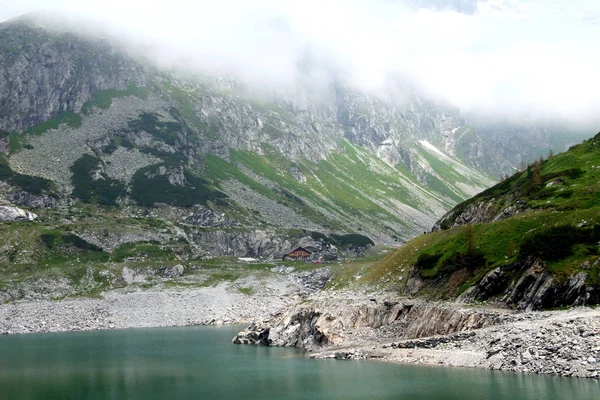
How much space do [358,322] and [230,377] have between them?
77.8 feet

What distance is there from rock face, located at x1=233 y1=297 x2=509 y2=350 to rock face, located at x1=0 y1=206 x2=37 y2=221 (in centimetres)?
13063

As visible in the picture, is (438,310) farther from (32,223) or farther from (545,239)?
(32,223)

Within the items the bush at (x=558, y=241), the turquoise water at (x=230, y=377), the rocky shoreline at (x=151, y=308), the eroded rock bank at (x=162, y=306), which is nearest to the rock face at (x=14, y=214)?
the eroded rock bank at (x=162, y=306)

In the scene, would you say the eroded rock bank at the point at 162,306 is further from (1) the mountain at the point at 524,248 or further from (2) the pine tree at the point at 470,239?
(2) the pine tree at the point at 470,239

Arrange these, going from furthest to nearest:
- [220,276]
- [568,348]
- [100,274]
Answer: [220,276] < [100,274] < [568,348]

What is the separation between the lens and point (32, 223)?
186750mm

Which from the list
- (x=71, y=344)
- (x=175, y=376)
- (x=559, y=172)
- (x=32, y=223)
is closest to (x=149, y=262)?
(x=32, y=223)

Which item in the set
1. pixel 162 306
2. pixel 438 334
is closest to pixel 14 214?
pixel 162 306

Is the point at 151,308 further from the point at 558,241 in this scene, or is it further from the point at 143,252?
the point at 558,241

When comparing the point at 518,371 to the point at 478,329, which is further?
the point at 478,329

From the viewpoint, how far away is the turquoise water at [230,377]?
161ft

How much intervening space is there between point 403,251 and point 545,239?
1409 inches

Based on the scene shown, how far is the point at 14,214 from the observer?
19212cm

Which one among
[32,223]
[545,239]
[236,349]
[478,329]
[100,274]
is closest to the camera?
[478,329]
